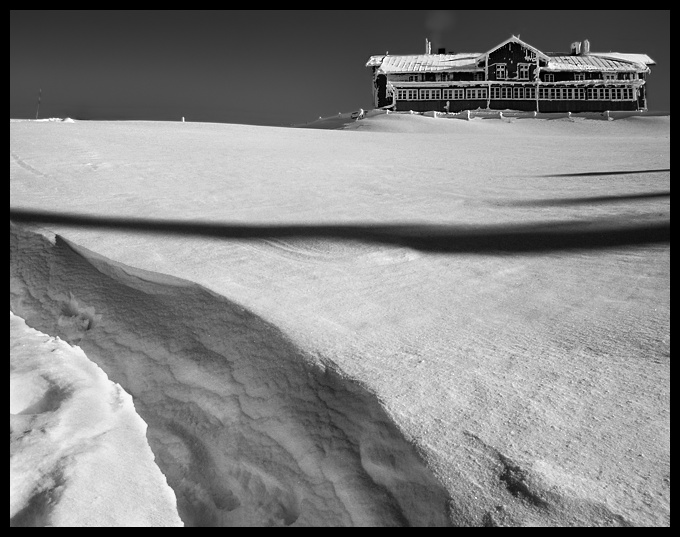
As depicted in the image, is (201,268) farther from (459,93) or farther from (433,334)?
(459,93)

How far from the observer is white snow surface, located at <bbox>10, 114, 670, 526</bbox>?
4.24 ft

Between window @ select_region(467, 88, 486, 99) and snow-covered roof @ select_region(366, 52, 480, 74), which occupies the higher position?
snow-covered roof @ select_region(366, 52, 480, 74)

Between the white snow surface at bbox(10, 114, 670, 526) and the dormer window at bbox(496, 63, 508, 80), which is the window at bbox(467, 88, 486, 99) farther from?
the white snow surface at bbox(10, 114, 670, 526)

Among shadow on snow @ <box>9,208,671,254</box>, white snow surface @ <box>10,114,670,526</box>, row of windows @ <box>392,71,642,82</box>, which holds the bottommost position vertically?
white snow surface @ <box>10,114,670,526</box>

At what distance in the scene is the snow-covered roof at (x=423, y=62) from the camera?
96.5 feet

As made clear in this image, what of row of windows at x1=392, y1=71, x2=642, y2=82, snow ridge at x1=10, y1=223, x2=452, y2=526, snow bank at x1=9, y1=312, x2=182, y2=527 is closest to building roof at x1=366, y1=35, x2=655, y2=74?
row of windows at x1=392, y1=71, x2=642, y2=82

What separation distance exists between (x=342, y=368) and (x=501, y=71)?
30.3 m

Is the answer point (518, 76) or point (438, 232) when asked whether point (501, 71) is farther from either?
point (438, 232)

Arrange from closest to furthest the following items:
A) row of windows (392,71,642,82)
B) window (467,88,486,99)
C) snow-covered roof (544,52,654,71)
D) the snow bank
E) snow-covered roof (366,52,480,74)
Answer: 1. the snow bank
2. snow-covered roof (544,52,654,71)
3. snow-covered roof (366,52,480,74)
4. row of windows (392,71,642,82)
5. window (467,88,486,99)

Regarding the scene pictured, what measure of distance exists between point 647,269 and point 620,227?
0.81 m

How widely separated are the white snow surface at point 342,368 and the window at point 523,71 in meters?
28.1

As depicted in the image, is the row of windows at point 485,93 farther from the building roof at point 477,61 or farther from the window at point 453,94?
the building roof at point 477,61

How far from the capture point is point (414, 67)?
29500 mm

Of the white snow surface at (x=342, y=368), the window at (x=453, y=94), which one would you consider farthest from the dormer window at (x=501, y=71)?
the white snow surface at (x=342, y=368)
